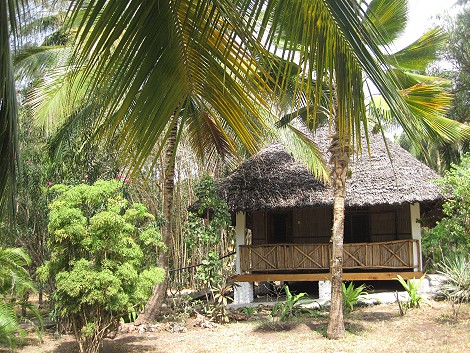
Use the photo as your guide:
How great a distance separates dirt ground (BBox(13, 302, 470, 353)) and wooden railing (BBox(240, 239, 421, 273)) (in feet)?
3.63

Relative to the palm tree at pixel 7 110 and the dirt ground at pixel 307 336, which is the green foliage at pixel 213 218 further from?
the palm tree at pixel 7 110

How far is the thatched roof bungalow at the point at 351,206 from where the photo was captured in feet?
40.6

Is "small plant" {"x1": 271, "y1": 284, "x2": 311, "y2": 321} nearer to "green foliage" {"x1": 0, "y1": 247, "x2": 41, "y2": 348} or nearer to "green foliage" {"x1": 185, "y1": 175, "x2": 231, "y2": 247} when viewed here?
"green foliage" {"x1": 185, "y1": 175, "x2": 231, "y2": 247}

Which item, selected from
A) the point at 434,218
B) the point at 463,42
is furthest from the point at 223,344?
the point at 463,42

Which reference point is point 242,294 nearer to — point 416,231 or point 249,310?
point 249,310

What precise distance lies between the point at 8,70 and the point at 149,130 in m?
0.43

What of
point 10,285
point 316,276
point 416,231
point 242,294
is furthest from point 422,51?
point 10,285

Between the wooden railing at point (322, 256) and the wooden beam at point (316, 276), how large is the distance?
156 millimetres

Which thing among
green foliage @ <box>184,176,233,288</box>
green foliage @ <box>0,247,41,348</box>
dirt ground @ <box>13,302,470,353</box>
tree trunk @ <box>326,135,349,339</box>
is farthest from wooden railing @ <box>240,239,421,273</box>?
green foliage @ <box>0,247,41,348</box>

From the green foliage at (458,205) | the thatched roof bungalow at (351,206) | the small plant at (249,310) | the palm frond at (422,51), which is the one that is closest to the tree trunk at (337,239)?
the palm frond at (422,51)

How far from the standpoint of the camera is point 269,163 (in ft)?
47.0

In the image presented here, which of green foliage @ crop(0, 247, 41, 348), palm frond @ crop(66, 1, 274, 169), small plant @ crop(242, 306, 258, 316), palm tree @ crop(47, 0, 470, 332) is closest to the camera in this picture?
palm tree @ crop(47, 0, 470, 332)

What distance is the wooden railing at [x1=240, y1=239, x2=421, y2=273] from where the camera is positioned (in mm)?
12359

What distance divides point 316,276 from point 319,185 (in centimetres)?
229
